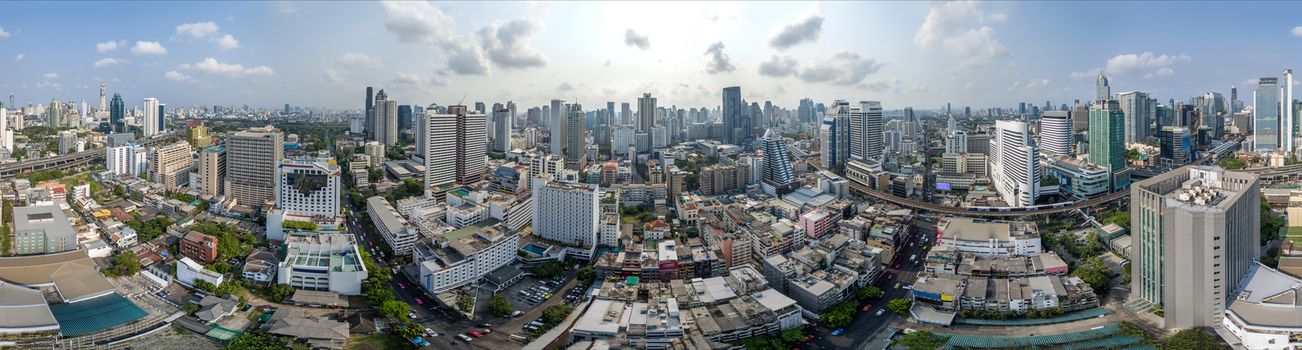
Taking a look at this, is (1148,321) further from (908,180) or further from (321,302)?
(321,302)

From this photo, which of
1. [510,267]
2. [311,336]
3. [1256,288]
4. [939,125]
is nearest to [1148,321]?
[1256,288]

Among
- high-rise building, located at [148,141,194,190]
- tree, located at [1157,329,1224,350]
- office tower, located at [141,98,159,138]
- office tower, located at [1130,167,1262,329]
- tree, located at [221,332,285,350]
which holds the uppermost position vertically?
office tower, located at [141,98,159,138]

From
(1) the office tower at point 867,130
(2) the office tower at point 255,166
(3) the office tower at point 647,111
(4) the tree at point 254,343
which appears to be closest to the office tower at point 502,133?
(3) the office tower at point 647,111

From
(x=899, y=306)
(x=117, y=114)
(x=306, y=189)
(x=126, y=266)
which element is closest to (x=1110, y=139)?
(x=899, y=306)

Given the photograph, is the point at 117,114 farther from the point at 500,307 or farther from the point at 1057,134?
the point at 1057,134

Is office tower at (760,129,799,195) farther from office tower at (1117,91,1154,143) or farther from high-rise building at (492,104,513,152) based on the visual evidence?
office tower at (1117,91,1154,143)

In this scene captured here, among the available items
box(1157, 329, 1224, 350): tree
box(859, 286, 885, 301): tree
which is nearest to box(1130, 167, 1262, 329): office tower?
box(1157, 329, 1224, 350): tree
